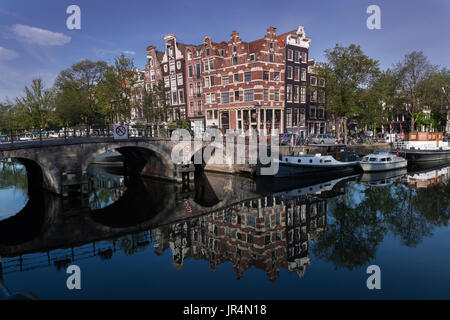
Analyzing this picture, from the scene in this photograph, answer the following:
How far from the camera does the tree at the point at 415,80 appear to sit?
4864cm

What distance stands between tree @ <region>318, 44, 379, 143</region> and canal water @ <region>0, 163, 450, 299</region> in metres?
17.4

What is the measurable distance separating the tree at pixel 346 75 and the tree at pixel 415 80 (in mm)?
16367

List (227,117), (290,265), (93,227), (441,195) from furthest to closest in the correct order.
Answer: (227,117)
(441,195)
(93,227)
(290,265)

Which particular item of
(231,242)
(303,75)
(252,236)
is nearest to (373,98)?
(303,75)

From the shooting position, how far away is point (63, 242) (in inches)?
604

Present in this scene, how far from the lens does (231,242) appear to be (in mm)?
15336

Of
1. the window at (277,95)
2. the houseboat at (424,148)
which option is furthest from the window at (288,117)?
the houseboat at (424,148)

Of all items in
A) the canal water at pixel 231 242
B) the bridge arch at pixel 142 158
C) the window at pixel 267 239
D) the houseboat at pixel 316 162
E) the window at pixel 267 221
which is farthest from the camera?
the houseboat at pixel 316 162

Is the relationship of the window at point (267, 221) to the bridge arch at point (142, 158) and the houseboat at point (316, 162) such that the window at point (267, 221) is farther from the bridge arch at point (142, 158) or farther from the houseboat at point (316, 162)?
the bridge arch at point (142, 158)

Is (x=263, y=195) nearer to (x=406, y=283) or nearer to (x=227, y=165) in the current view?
(x=227, y=165)

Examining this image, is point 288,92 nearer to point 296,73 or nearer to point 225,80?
point 296,73

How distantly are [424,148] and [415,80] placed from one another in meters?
16.7
